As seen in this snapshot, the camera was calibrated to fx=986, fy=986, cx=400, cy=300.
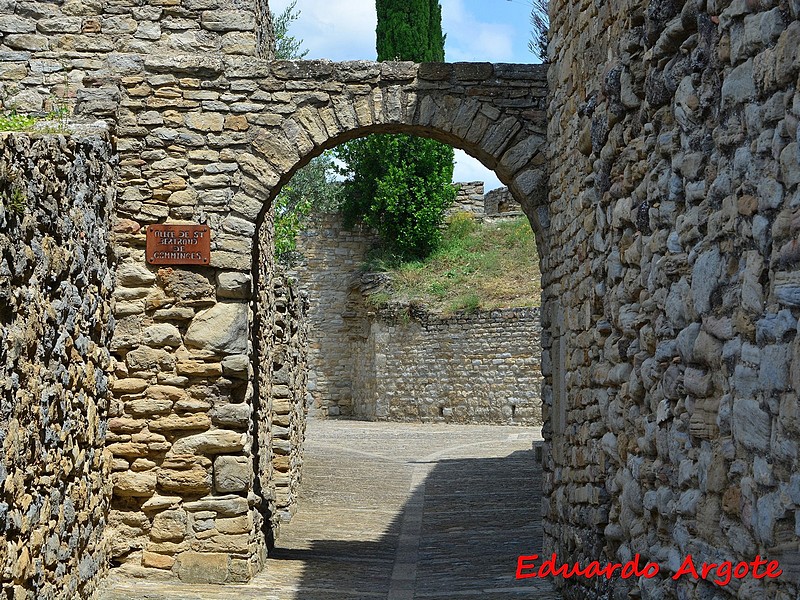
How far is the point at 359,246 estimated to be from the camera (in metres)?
23.3

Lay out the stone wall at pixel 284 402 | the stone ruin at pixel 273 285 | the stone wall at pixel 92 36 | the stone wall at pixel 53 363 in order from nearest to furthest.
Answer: the stone ruin at pixel 273 285 < the stone wall at pixel 53 363 < the stone wall at pixel 92 36 < the stone wall at pixel 284 402

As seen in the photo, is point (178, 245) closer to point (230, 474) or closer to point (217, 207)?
point (217, 207)

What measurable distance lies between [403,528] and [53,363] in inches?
207

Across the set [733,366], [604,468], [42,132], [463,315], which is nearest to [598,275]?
[604,468]

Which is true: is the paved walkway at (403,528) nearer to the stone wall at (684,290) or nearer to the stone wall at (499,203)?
the stone wall at (684,290)

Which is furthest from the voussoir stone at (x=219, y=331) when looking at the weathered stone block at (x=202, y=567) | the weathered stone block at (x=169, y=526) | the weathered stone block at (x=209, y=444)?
the weathered stone block at (x=202, y=567)

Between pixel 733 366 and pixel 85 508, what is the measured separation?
12.8ft

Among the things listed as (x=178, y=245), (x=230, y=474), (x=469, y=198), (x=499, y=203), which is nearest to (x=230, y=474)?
(x=230, y=474)

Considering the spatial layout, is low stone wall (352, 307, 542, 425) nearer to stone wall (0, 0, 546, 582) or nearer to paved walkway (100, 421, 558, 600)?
paved walkway (100, 421, 558, 600)

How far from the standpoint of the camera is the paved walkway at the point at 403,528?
253 inches

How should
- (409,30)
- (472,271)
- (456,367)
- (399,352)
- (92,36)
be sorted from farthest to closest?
(409,30) < (472,271) < (399,352) < (456,367) < (92,36)

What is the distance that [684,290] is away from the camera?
3.49 meters

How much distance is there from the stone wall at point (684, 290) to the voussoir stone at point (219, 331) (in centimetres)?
238

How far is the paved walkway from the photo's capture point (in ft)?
21.0
